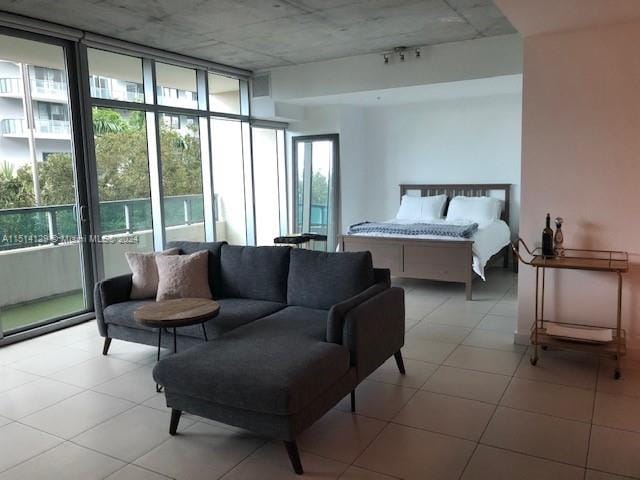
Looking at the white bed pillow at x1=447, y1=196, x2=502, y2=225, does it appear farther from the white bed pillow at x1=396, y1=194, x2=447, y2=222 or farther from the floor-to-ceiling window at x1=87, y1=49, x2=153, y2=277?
the floor-to-ceiling window at x1=87, y1=49, x2=153, y2=277

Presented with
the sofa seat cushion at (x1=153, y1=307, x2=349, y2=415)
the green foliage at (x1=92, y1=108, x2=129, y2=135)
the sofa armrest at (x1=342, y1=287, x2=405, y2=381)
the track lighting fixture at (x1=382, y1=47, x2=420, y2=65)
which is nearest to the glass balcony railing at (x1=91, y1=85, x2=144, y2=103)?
the green foliage at (x1=92, y1=108, x2=129, y2=135)

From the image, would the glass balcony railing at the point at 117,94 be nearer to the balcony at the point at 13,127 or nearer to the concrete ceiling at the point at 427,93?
the balcony at the point at 13,127

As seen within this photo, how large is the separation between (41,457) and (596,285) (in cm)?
370

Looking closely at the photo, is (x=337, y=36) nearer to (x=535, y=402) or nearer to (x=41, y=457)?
(x=535, y=402)

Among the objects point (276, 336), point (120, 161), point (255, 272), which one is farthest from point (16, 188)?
point (276, 336)

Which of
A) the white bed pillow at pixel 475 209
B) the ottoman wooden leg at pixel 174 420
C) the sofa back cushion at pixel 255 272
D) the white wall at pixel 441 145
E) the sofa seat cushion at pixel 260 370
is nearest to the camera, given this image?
the sofa seat cushion at pixel 260 370

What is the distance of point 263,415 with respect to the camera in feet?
7.80

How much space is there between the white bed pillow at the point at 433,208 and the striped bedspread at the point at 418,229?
73 cm

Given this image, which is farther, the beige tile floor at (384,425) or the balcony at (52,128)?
the balcony at (52,128)

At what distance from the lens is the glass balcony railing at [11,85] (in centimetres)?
437

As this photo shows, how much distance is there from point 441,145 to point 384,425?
5277 millimetres

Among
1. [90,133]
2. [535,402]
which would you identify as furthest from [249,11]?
[535,402]

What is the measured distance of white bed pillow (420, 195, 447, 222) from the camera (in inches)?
271

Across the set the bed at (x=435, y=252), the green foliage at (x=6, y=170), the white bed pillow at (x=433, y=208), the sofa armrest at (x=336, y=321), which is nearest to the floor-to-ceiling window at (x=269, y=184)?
the bed at (x=435, y=252)
